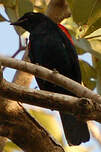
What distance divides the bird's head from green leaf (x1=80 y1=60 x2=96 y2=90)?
2.32 ft

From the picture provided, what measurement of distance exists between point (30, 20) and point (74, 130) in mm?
1406

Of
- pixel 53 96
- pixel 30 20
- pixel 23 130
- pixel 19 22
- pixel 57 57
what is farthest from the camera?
pixel 30 20

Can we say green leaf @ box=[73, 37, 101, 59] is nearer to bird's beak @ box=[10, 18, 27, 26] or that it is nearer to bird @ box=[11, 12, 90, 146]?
bird @ box=[11, 12, 90, 146]

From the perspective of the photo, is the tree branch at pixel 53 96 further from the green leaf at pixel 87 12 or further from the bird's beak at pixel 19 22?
the bird's beak at pixel 19 22

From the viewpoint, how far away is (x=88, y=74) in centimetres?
408

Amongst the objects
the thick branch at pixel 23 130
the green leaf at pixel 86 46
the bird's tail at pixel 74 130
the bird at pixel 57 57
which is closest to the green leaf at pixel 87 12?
the green leaf at pixel 86 46

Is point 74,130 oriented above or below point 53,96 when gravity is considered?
below

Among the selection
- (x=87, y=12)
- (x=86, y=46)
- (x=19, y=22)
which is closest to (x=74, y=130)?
(x=86, y=46)

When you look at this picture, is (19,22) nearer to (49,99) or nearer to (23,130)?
(23,130)

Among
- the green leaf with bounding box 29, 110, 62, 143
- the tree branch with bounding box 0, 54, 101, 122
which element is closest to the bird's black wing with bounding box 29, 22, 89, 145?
the green leaf with bounding box 29, 110, 62, 143

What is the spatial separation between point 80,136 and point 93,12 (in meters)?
1.12

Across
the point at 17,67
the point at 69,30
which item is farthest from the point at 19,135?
the point at 69,30

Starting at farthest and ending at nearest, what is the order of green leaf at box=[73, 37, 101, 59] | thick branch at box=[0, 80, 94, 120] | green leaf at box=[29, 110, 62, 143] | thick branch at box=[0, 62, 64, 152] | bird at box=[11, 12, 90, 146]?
green leaf at box=[29, 110, 62, 143] < bird at box=[11, 12, 90, 146] < green leaf at box=[73, 37, 101, 59] < thick branch at box=[0, 62, 64, 152] < thick branch at box=[0, 80, 94, 120]

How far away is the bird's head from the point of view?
172 inches
